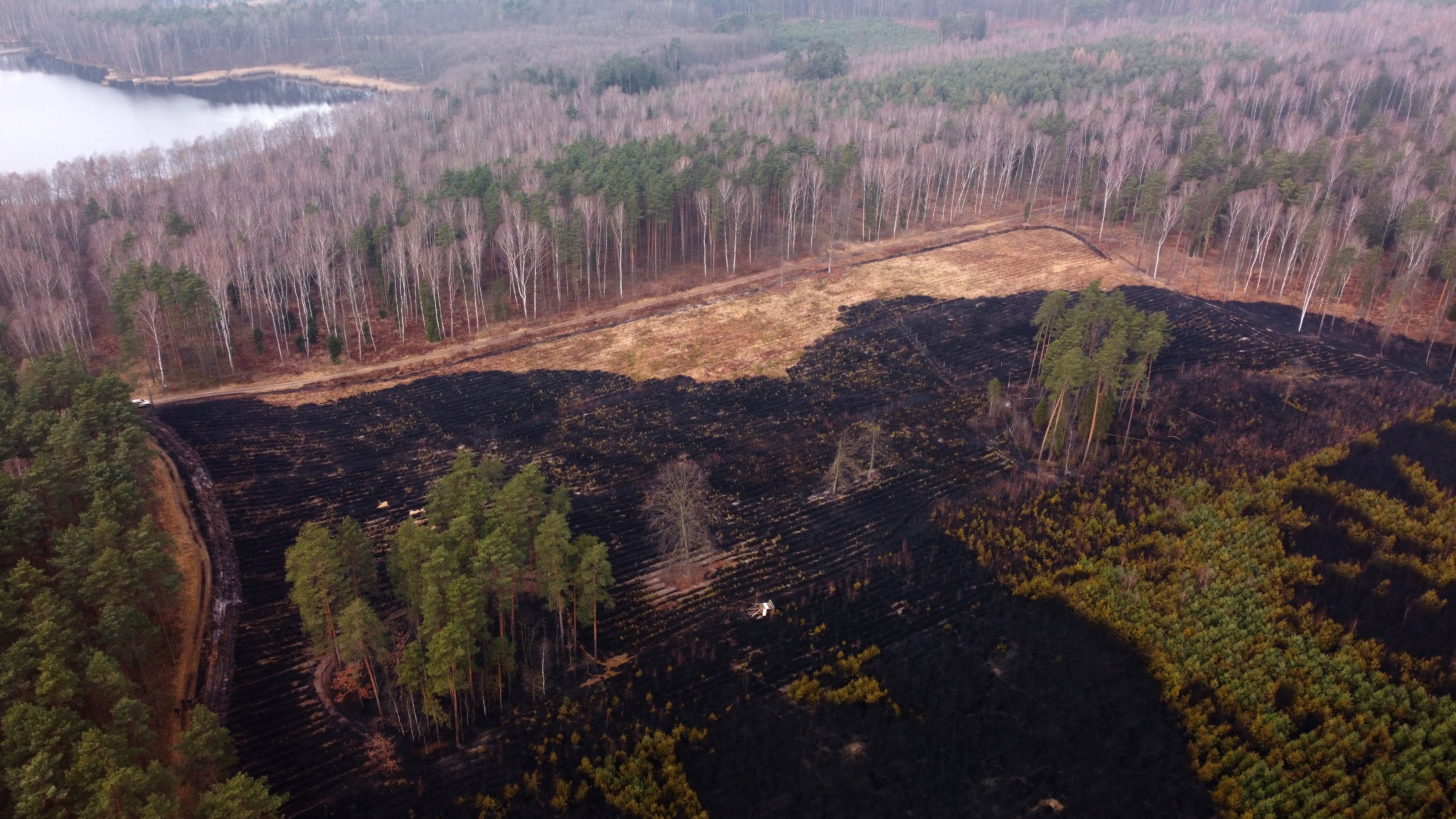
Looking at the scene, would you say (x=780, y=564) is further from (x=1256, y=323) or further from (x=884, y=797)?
(x=1256, y=323)

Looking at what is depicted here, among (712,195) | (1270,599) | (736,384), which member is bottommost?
(1270,599)

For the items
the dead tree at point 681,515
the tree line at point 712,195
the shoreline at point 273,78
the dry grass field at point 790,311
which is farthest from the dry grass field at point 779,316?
the shoreline at point 273,78

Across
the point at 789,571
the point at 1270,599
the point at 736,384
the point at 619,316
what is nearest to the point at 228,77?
the point at 619,316

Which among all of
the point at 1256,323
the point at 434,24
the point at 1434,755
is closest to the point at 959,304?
the point at 1256,323

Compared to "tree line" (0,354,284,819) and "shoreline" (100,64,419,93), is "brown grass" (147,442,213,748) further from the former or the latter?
"shoreline" (100,64,419,93)

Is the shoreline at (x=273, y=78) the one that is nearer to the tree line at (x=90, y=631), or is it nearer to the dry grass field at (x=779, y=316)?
the dry grass field at (x=779, y=316)

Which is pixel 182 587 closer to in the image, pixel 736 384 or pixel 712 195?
pixel 736 384
